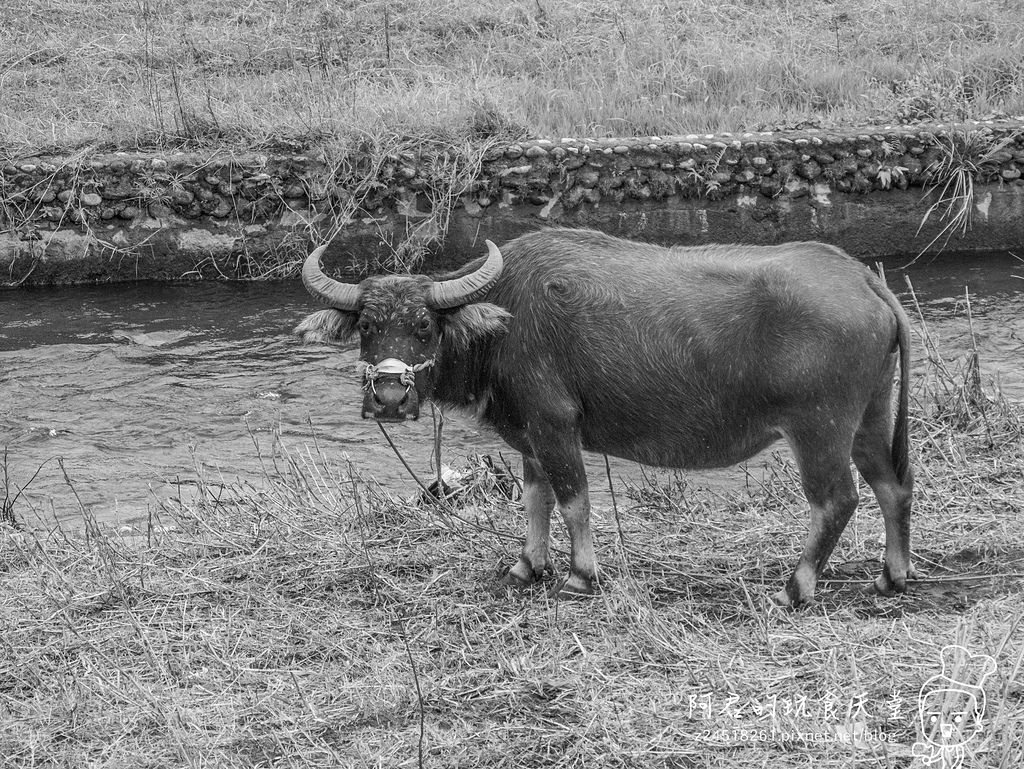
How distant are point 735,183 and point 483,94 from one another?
2840mm

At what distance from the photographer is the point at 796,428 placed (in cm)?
437

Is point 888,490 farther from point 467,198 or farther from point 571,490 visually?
point 467,198

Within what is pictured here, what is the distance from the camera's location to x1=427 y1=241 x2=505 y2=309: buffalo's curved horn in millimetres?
4473

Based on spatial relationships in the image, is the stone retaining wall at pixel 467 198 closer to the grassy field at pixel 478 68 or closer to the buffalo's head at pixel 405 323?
the grassy field at pixel 478 68

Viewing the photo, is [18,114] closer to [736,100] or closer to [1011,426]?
[736,100]

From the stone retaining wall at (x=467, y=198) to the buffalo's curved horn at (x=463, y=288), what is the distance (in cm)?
624

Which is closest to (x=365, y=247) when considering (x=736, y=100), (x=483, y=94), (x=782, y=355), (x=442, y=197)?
(x=442, y=197)

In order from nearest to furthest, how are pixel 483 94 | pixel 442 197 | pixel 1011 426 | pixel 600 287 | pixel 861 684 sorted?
1. pixel 861 684
2. pixel 600 287
3. pixel 1011 426
4. pixel 442 197
5. pixel 483 94

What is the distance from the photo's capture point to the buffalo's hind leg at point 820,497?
4.34m

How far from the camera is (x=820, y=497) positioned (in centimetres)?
440

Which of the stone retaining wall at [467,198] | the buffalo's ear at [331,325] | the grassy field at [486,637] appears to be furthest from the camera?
the stone retaining wall at [467,198]

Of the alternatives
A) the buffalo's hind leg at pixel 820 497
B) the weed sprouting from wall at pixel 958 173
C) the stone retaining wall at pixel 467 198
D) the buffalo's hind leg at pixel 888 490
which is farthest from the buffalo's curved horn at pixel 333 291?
the weed sprouting from wall at pixel 958 173

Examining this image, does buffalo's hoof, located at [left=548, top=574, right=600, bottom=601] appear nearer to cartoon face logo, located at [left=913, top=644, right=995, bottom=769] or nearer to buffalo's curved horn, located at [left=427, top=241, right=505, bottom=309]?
buffalo's curved horn, located at [left=427, top=241, right=505, bottom=309]

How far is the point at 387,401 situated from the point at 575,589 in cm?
113
